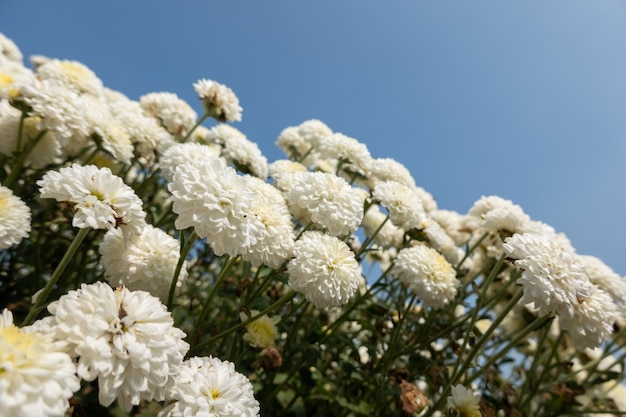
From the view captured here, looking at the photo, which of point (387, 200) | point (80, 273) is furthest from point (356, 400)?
point (80, 273)

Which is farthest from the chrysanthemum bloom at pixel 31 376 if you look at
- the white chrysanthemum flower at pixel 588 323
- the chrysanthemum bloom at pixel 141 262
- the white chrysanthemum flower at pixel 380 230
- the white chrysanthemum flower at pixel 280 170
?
the white chrysanthemum flower at pixel 380 230

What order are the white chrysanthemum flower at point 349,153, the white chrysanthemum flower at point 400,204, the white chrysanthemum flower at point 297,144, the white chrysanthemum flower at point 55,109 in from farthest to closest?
the white chrysanthemum flower at point 297,144 < the white chrysanthemum flower at point 349,153 < the white chrysanthemum flower at point 400,204 < the white chrysanthemum flower at point 55,109

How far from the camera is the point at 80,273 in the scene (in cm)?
232

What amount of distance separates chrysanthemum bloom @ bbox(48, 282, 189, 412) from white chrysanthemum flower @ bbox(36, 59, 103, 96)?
6.89 feet

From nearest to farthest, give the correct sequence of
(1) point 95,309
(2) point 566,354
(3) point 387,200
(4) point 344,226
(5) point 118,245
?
(1) point 95,309, (5) point 118,245, (4) point 344,226, (3) point 387,200, (2) point 566,354

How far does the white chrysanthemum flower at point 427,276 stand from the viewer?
213 cm

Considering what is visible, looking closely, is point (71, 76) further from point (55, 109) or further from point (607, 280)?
point (607, 280)

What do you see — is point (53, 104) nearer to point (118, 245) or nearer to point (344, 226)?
point (118, 245)

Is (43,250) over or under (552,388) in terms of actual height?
under

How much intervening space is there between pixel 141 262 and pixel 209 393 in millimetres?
610

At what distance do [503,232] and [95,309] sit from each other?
2.34m

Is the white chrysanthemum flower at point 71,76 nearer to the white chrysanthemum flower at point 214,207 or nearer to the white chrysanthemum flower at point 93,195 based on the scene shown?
the white chrysanthemum flower at point 93,195

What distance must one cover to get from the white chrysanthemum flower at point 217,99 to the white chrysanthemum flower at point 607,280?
2334mm

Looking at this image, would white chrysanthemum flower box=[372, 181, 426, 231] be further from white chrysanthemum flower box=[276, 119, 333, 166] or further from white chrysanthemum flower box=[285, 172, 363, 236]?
white chrysanthemum flower box=[276, 119, 333, 166]
